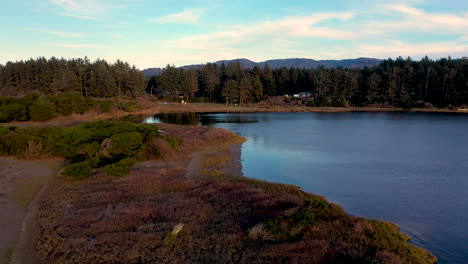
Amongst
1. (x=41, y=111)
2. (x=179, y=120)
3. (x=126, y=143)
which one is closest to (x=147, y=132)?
(x=126, y=143)

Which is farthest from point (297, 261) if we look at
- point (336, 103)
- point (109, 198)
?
point (336, 103)

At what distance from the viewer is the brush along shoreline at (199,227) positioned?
11484 mm

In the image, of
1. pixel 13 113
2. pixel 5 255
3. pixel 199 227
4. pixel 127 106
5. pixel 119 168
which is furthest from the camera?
pixel 127 106

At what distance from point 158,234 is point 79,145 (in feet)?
64.1

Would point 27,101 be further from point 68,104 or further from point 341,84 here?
point 341,84

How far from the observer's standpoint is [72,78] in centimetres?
9175

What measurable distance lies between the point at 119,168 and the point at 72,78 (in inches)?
3158

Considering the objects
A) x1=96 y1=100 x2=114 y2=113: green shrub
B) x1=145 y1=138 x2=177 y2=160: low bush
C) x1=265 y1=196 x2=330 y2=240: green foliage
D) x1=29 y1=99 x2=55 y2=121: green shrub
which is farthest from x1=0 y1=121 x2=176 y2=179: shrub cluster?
x1=96 y1=100 x2=114 y2=113: green shrub

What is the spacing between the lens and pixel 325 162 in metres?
31.8

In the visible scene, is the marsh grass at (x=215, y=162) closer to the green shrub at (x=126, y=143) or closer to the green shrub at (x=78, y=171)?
the green shrub at (x=126, y=143)

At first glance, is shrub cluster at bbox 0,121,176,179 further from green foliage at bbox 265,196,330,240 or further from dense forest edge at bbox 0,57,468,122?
dense forest edge at bbox 0,57,468,122

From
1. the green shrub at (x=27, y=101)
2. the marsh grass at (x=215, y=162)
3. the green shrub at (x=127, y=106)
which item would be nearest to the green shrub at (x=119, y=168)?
the marsh grass at (x=215, y=162)

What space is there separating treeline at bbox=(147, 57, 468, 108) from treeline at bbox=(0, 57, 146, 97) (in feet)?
63.6

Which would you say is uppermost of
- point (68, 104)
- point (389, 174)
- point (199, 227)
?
point (68, 104)
